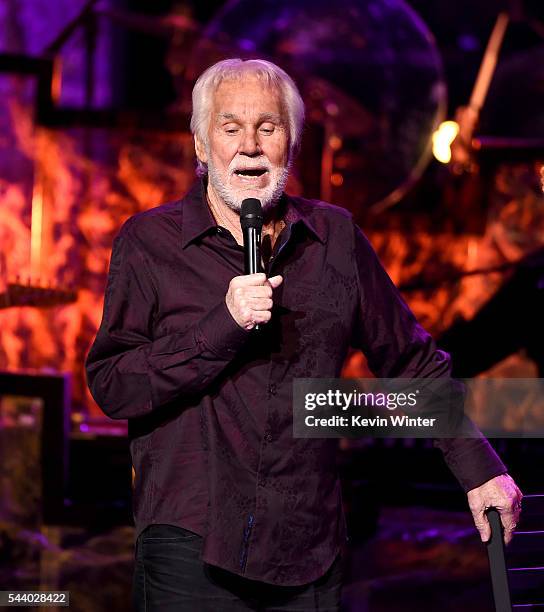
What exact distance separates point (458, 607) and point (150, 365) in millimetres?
2106

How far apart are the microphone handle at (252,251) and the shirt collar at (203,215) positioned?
20 centimetres

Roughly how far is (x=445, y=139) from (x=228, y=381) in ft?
9.90

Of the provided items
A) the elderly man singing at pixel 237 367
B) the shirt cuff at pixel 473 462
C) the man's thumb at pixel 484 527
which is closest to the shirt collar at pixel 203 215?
the elderly man singing at pixel 237 367

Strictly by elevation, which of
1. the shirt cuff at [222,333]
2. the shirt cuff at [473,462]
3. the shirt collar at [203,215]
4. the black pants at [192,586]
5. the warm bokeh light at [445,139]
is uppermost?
the warm bokeh light at [445,139]

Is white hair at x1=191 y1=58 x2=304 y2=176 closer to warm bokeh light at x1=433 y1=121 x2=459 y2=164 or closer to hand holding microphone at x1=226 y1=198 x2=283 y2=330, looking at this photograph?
hand holding microphone at x1=226 y1=198 x2=283 y2=330

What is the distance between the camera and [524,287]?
3.71m

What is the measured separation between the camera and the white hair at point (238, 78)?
5.97ft

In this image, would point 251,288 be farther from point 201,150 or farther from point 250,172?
point 201,150

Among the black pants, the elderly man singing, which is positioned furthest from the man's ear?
the black pants

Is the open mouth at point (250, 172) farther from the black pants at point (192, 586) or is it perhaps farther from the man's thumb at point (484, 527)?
the man's thumb at point (484, 527)

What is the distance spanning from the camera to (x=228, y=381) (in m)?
1.72

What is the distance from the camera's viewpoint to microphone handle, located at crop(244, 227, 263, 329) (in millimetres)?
1572

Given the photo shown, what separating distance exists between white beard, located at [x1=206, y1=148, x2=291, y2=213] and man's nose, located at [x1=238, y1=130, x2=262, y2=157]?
14 mm

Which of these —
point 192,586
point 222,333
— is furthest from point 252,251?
point 192,586
